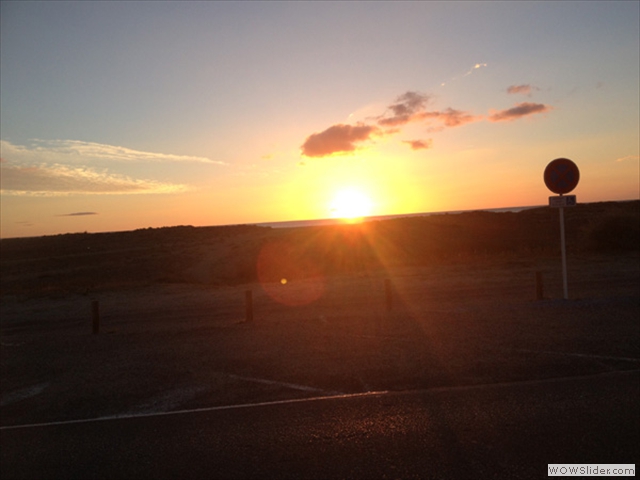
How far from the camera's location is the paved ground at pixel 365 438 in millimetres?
5371

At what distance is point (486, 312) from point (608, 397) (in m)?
6.89

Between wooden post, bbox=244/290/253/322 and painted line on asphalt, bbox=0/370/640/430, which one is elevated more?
wooden post, bbox=244/290/253/322

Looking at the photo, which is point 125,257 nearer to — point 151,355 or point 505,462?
point 151,355

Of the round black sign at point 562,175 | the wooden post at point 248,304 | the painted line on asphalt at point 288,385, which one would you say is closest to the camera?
the painted line on asphalt at point 288,385

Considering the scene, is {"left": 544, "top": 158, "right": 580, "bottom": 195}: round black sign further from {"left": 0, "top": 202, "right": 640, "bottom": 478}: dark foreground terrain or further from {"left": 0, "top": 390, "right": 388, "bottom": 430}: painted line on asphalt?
{"left": 0, "top": 390, "right": 388, "bottom": 430}: painted line on asphalt

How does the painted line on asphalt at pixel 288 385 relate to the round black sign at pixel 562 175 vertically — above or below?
below

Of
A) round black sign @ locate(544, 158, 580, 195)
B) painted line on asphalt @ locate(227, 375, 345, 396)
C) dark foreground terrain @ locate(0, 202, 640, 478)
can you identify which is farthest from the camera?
round black sign @ locate(544, 158, 580, 195)

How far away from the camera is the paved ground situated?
537 centimetres

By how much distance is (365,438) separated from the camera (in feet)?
19.7

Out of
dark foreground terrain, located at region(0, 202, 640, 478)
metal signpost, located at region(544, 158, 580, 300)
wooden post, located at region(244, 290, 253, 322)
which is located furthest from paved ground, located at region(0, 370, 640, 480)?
metal signpost, located at region(544, 158, 580, 300)

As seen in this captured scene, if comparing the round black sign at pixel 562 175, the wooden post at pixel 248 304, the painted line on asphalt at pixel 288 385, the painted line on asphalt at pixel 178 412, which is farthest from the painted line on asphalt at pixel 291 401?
the round black sign at pixel 562 175

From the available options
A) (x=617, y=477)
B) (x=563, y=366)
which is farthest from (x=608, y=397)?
(x=617, y=477)

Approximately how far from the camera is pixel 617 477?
5.00 m

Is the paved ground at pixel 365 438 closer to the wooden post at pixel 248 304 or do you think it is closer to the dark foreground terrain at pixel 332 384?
the dark foreground terrain at pixel 332 384
